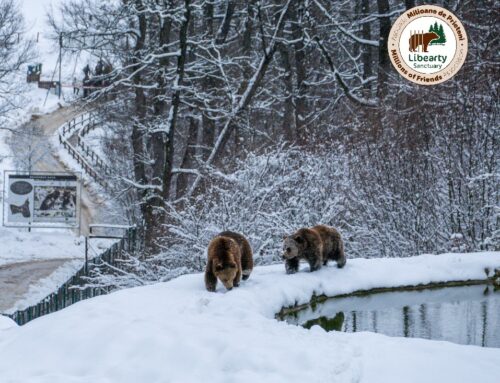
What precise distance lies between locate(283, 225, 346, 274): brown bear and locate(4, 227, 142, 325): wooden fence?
619cm

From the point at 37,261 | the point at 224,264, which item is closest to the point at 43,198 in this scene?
the point at 37,261

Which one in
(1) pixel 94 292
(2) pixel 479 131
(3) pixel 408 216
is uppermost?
(2) pixel 479 131

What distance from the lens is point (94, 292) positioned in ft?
59.7

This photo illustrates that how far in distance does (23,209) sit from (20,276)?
4643mm

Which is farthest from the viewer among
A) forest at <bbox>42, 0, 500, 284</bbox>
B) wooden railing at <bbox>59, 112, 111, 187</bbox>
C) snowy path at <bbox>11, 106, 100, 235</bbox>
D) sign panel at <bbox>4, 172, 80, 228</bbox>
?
wooden railing at <bbox>59, 112, 111, 187</bbox>

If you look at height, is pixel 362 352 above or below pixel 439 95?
below

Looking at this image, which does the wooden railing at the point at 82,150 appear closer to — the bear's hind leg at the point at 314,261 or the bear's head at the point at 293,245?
the bear's hind leg at the point at 314,261

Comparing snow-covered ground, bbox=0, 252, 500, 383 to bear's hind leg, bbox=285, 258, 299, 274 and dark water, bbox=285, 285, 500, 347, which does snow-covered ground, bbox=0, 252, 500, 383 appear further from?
bear's hind leg, bbox=285, 258, 299, 274

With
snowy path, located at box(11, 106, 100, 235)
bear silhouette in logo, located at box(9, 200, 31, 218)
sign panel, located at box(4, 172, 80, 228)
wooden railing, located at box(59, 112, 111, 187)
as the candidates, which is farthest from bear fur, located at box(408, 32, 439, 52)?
wooden railing, located at box(59, 112, 111, 187)

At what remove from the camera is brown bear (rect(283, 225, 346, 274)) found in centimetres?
968

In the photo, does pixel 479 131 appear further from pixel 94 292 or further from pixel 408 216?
pixel 94 292

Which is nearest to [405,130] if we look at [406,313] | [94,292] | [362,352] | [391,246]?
[391,246]

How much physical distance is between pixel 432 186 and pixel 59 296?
894cm
